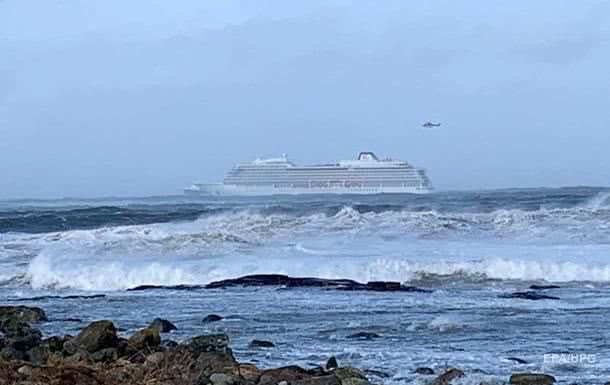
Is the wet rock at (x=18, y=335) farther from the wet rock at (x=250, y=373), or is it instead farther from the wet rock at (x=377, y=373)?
the wet rock at (x=377, y=373)

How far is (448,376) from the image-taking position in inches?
346

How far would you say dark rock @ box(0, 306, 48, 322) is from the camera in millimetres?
13477

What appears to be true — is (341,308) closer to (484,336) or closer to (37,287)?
(484,336)

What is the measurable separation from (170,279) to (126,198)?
4725cm

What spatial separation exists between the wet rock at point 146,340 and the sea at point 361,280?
36.4 inches

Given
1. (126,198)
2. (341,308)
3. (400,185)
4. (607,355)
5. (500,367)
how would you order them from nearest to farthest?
(500,367)
(607,355)
(341,308)
(126,198)
(400,185)

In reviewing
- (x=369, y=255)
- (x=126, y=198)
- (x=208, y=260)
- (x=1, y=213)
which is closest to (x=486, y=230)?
(x=369, y=255)

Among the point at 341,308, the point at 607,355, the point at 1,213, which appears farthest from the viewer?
the point at 1,213

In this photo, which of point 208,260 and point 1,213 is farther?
point 1,213

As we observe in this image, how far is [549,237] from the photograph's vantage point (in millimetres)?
27203

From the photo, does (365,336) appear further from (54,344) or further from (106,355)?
(54,344)

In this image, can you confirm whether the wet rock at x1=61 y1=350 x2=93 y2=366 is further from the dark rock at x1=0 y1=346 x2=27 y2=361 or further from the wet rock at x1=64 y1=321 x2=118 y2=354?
the dark rock at x1=0 y1=346 x2=27 y2=361

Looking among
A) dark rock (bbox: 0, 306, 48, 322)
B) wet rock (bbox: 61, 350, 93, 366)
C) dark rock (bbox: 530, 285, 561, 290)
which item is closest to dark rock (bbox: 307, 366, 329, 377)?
wet rock (bbox: 61, 350, 93, 366)

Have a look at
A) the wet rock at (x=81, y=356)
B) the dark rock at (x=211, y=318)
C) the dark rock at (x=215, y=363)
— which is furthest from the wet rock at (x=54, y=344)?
the dark rock at (x=211, y=318)
